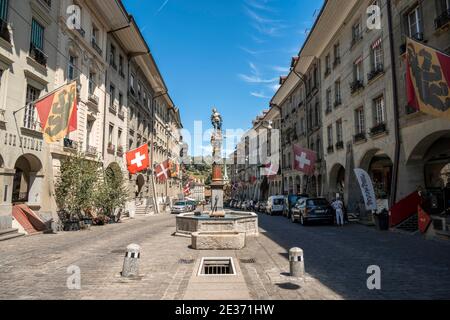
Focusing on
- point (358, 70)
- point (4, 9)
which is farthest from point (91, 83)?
point (358, 70)

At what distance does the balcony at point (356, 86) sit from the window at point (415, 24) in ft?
18.1

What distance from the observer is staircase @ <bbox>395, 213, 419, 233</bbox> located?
1644 cm

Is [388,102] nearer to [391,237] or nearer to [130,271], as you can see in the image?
[391,237]

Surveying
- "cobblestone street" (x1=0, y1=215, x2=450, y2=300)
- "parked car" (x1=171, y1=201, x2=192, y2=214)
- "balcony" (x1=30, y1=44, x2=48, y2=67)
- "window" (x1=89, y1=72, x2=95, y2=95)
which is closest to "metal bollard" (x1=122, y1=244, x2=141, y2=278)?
"cobblestone street" (x1=0, y1=215, x2=450, y2=300)

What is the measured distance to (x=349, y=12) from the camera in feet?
78.8

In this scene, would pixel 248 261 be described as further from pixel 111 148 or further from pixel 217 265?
pixel 111 148

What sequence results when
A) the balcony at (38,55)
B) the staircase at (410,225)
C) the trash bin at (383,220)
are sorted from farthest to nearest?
the trash bin at (383,220) → the balcony at (38,55) → the staircase at (410,225)

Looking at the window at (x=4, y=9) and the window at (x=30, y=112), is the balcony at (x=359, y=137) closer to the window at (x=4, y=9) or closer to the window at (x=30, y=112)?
the window at (x=30, y=112)

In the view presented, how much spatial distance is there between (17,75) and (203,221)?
1080 cm

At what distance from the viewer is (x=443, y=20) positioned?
14.1 m

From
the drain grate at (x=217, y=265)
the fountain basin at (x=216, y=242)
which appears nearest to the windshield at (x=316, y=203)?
the fountain basin at (x=216, y=242)

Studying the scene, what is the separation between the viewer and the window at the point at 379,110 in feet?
66.4

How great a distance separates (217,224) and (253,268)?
5635 millimetres

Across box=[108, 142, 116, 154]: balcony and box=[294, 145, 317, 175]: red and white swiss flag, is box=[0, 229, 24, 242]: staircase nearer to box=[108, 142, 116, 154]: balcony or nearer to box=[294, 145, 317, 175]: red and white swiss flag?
box=[108, 142, 116, 154]: balcony
